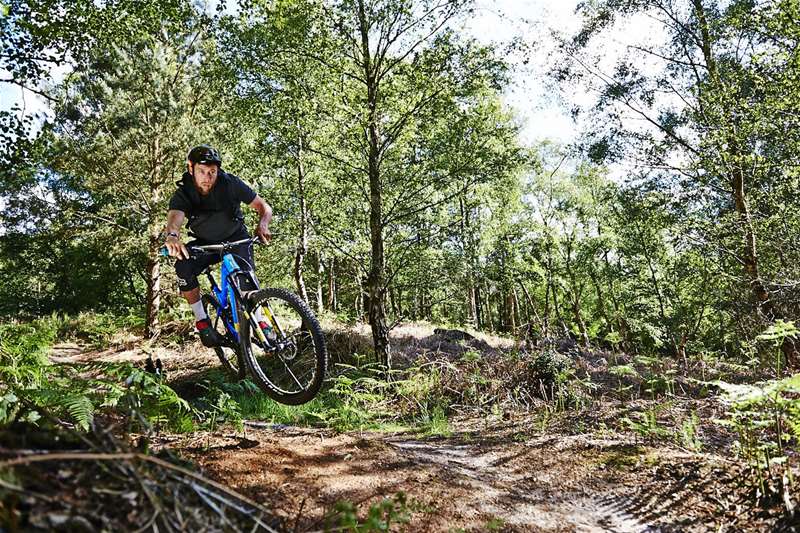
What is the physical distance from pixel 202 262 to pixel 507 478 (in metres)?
3.39

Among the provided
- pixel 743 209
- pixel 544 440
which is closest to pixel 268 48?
pixel 544 440

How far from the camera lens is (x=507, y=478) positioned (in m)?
3.94

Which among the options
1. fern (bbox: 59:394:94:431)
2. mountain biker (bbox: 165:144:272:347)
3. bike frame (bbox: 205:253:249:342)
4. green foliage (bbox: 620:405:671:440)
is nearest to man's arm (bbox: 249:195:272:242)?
mountain biker (bbox: 165:144:272:347)

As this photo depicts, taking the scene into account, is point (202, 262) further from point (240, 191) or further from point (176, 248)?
point (240, 191)

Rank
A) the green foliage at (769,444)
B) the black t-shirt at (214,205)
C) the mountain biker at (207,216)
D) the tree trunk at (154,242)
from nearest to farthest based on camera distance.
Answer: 1. the green foliage at (769,444)
2. the mountain biker at (207,216)
3. the black t-shirt at (214,205)
4. the tree trunk at (154,242)

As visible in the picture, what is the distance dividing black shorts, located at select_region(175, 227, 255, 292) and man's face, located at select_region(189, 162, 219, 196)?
496mm

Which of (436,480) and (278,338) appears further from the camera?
(278,338)

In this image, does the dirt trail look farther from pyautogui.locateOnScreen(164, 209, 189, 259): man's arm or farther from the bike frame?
pyautogui.locateOnScreen(164, 209, 189, 259): man's arm

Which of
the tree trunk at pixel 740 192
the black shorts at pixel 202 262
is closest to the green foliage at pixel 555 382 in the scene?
the black shorts at pixel 202 262

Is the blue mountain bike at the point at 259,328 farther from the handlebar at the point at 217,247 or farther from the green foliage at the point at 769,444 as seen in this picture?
the green foliage at the point at 769,444

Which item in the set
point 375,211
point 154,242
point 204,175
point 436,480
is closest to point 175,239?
point 204,175

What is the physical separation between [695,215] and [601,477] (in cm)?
1131

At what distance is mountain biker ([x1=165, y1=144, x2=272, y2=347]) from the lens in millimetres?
4383

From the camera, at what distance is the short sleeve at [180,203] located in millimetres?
4410
